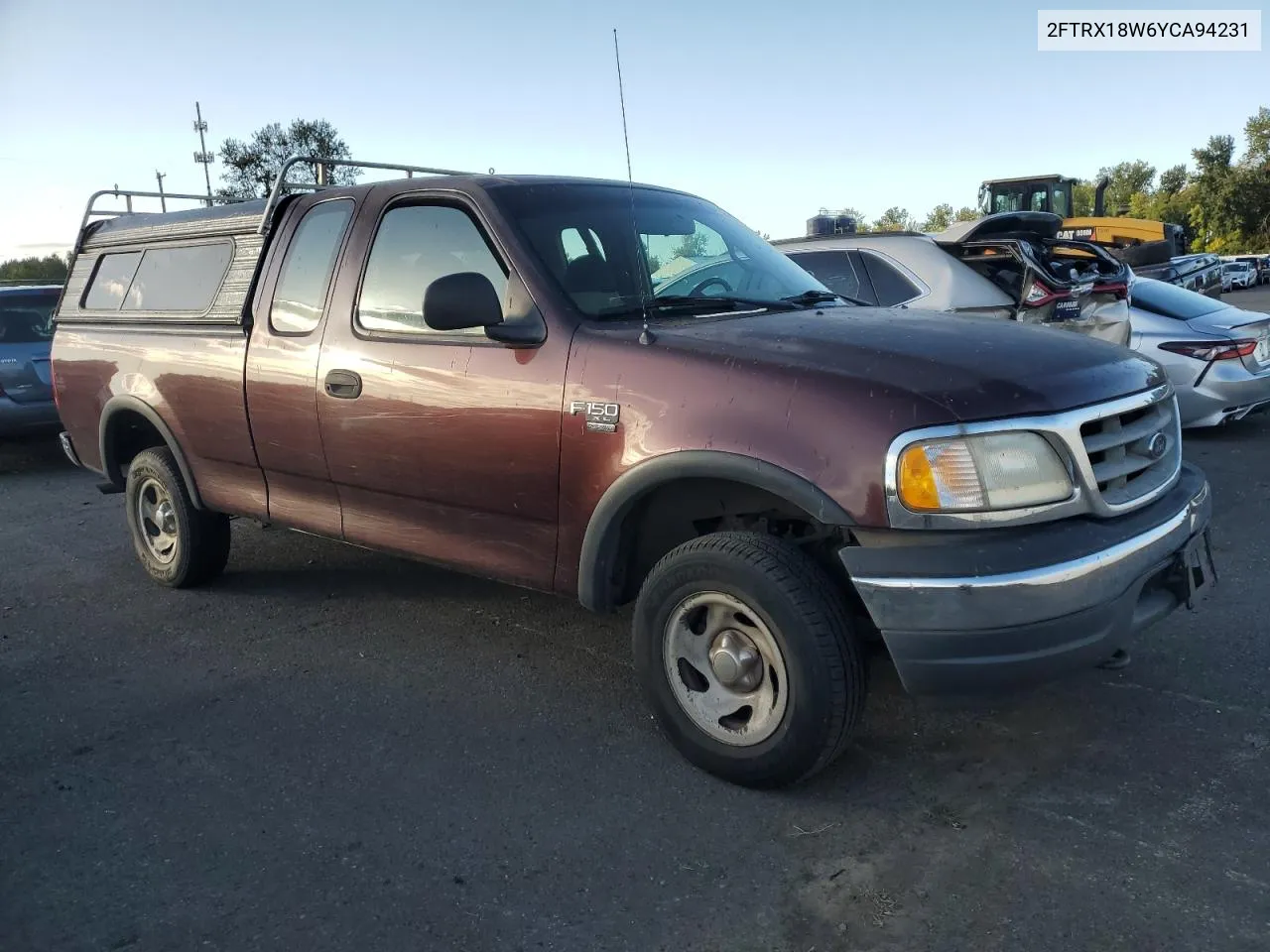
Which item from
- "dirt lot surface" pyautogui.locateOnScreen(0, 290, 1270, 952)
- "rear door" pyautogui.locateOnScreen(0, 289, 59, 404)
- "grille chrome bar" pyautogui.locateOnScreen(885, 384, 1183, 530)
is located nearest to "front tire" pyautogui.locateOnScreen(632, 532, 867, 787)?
"dirt lot surface" pyautogui.locateOnScreen(0, 290, 1270, 952)

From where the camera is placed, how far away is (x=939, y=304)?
22.8ft

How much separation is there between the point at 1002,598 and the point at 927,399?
573 millimetres

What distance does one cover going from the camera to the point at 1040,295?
277 inches

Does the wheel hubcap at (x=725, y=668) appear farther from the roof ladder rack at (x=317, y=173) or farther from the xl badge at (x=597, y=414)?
the roof ladder rack at (x=317, y=173)

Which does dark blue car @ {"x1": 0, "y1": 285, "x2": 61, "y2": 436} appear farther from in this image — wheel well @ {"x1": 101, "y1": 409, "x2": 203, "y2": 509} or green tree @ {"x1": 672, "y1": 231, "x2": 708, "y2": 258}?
green tree @ {"x1": 672, "y1": 231, "x2": 708, "y2": 258}

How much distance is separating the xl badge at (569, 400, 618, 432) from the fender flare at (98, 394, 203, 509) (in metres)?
2.62

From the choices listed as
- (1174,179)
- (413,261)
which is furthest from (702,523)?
(1174,179)

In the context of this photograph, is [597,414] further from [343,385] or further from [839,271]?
[839,271]

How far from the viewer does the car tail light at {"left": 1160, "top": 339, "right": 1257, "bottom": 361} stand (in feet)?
26.5

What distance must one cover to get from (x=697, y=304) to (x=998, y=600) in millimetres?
1635

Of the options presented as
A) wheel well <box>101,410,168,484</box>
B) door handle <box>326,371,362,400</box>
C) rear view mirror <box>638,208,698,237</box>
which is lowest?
wheel well <box>101,410,168,484</box>

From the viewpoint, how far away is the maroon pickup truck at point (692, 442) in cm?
285

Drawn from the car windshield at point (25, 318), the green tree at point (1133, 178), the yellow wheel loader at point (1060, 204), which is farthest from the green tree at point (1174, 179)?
the car windshield at point (25, 318)

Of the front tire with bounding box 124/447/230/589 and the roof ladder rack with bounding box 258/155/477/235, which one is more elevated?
the roof ladder rack with bounding box 258/155/477/235
